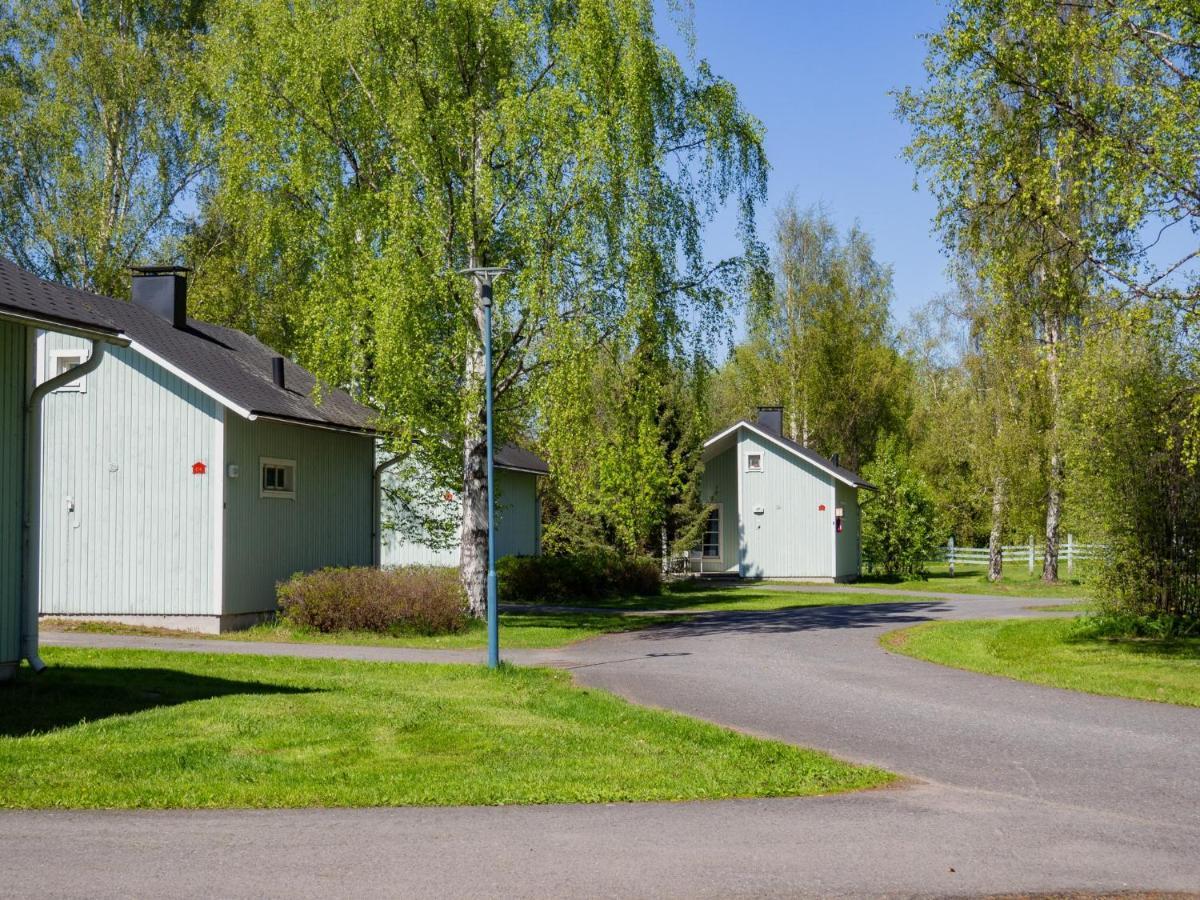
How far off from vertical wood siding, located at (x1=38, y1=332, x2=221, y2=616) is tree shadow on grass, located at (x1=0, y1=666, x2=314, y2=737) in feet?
19.2

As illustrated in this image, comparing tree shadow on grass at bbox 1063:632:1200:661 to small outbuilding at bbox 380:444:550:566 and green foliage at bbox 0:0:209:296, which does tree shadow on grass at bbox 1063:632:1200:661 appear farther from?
green foliage at bbox 0:0:209:296

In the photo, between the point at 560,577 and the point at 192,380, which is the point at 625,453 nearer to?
the point at 192,380

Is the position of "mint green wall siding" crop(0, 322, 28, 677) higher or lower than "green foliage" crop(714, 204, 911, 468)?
lower

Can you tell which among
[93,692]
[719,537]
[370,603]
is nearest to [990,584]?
[719,537]

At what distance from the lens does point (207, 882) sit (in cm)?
615

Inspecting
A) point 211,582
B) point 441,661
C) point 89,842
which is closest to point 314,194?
point 211,582

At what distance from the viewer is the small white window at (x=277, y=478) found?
2139 cm

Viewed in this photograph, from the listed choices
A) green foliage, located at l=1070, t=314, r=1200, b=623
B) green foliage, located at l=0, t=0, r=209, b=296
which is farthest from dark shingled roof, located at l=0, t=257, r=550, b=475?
green foliage, located at l=1070, t=314, r=1200, b=623

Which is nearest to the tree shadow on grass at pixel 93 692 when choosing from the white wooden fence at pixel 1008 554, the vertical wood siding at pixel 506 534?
the vertical wood siding at pixel 506 534

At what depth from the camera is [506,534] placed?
116 ft

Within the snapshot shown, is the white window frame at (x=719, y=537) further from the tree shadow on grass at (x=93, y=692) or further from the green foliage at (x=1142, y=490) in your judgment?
the tree shadow on grass at (x=93, y=692)

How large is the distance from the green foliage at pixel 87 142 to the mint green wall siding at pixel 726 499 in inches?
756

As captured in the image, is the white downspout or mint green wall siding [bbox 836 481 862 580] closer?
the white downspout

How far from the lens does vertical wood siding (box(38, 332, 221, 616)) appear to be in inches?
791
